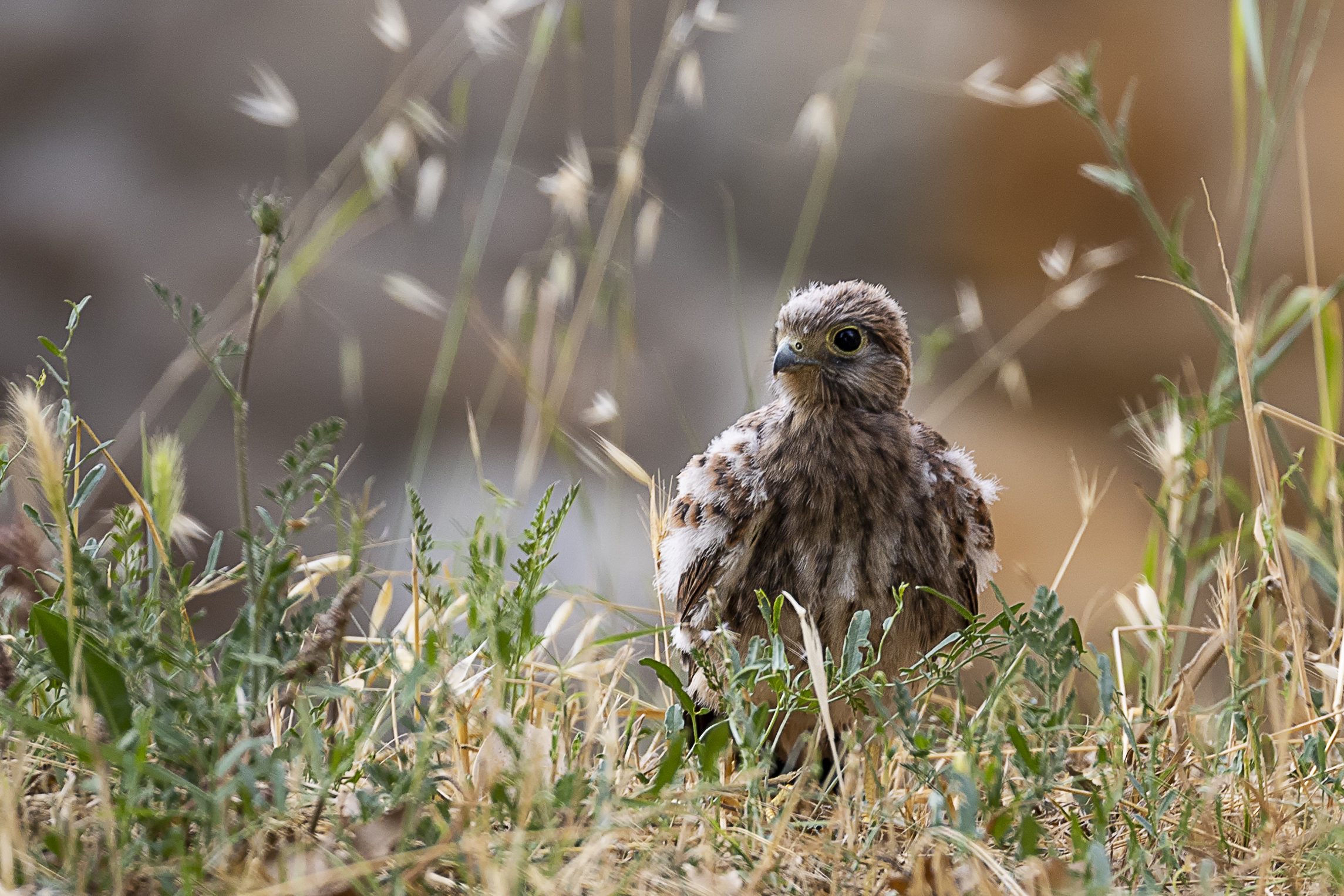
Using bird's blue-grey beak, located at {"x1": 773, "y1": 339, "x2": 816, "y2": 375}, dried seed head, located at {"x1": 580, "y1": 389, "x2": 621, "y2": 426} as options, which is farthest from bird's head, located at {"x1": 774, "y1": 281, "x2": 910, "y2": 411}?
dried seed head, located at {"x1": 580, "y1": 389, "x2": 621, "y2": 426}

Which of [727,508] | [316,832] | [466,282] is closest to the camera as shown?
[316,832]

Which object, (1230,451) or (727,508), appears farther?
(1230,451)

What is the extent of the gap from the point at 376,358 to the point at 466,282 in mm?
3180

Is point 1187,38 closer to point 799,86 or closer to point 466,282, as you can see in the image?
point 799,86

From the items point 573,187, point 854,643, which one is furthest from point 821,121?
point 854,643

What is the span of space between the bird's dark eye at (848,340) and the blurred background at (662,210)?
8.76ft

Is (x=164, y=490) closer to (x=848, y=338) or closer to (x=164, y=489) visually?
(x=164, y=489)

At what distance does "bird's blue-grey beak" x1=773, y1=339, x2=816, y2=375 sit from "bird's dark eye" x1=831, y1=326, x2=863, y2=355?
74mm

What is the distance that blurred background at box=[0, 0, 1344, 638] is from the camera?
5.27m

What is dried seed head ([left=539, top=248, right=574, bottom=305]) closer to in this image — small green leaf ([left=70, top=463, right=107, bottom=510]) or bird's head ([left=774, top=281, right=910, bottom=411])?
bird's head ([left=774, top=281, right=910, bottom=411])

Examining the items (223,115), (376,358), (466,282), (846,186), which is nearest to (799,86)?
(846,186)

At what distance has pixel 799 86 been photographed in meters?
5.38

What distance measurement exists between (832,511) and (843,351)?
394 millimetres

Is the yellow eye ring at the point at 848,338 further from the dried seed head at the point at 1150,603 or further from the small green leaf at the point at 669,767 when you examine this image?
the small green leaf at the point at 669,767
